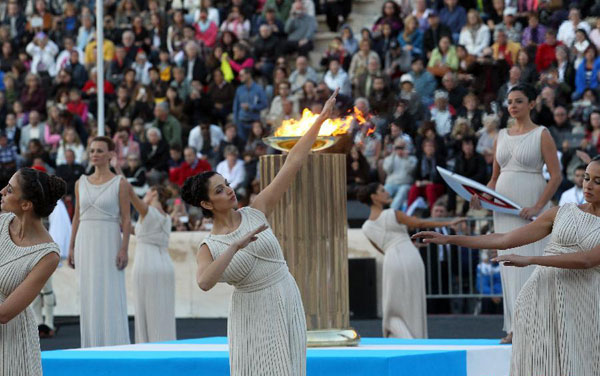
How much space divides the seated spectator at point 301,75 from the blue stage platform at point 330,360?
34.6ft

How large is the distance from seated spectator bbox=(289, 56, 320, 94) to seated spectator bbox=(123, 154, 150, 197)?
2.55m

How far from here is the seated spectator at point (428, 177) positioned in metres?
16.7

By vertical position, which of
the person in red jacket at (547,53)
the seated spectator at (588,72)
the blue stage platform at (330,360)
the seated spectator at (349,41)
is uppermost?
the seated spectator at (349,41)

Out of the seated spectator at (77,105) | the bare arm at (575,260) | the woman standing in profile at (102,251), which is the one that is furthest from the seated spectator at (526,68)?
the bare arm at (575,260)

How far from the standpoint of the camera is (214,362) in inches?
341

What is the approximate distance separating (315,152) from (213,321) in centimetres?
754

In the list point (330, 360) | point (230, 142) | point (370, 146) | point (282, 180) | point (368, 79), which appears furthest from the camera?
point (230, 142)

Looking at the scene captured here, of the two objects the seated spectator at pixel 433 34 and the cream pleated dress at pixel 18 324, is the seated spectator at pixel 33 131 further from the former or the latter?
the cream pleated dress at pixel 18 324

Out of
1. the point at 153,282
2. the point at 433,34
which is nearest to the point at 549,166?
the point at 153,282

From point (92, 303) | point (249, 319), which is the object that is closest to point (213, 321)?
point (92, 303)

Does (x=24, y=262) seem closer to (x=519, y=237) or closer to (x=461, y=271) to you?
(x=519, y=237)

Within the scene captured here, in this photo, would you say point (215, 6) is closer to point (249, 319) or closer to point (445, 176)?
point (445, 176)

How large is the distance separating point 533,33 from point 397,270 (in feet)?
21.2

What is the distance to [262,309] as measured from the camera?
683cm
